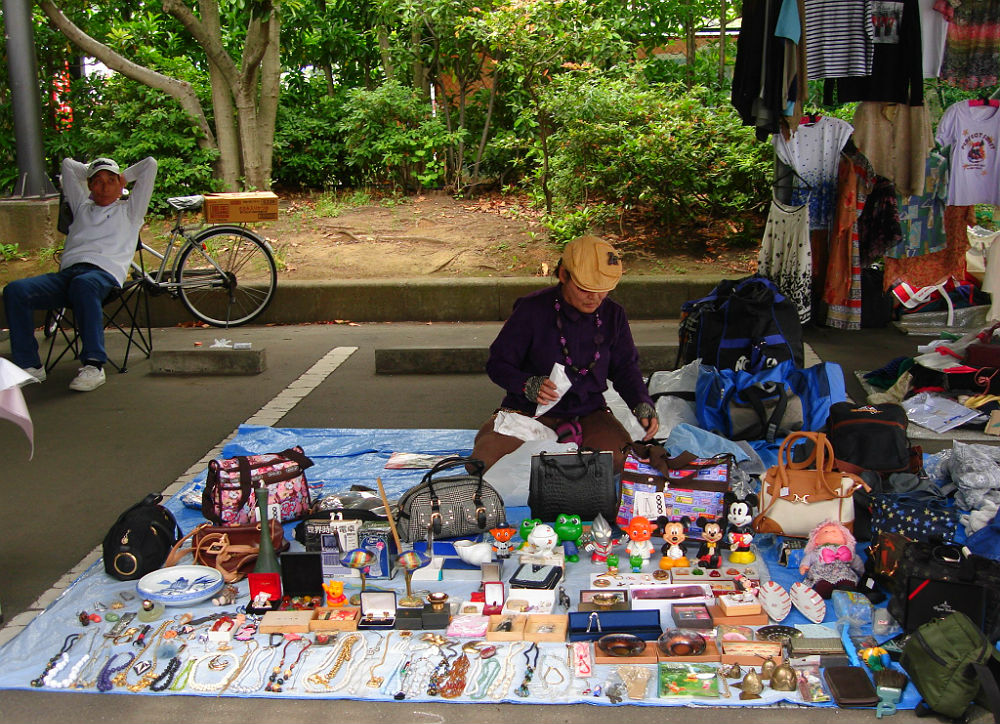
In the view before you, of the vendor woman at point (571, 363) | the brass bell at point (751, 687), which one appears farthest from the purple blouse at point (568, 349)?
the brass bell at point (751, 687)

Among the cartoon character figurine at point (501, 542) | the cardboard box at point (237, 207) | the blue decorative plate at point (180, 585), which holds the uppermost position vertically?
the cardboard box at point (237, 207)

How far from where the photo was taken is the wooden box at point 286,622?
327 centimetres

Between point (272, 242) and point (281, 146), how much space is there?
6.85 feet

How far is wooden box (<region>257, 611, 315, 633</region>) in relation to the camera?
327 centimetres

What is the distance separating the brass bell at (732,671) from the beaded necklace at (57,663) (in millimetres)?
2122

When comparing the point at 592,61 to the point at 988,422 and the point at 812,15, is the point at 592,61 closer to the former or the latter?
the point at 812,15

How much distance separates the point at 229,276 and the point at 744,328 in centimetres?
475

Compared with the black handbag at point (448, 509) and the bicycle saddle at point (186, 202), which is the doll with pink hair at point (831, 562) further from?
the bicycle saddle at point (186, 202)

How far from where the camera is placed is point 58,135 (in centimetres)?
1148

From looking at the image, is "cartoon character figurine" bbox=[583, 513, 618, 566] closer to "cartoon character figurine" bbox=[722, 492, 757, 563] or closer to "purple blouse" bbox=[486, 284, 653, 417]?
"cartoon character figurine" bbox=[722, 492, 757, 563]

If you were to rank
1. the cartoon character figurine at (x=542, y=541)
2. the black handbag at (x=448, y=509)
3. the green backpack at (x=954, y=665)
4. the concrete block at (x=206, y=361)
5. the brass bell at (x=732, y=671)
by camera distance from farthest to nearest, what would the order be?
the concrete block at (x=206, y=361) < the black handbag at (x=448, y=509) < the cartoon character figurine at (x=542, y=541) < the brass bell at (x=732, y=671) < the green backpack at (x=954, y=665)

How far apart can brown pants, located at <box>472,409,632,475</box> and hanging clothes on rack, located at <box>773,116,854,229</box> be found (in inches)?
138

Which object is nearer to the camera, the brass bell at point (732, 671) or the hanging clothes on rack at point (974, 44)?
the brass bell at point (732, 671)

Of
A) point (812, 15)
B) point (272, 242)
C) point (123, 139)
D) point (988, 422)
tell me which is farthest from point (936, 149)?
point (123, 139)
